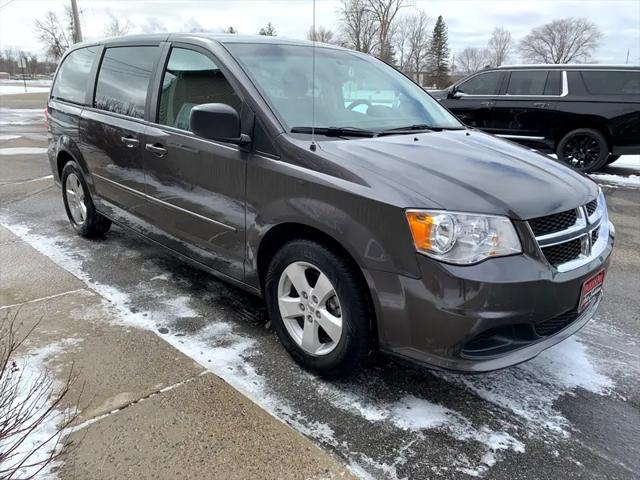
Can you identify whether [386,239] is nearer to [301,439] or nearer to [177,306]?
[301,439]

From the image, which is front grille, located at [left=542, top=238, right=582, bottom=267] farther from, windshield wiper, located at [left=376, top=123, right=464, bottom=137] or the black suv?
the black suv

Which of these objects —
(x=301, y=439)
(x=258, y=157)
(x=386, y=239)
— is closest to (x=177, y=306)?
(x=258, y=157)

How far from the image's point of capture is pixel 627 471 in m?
2.15

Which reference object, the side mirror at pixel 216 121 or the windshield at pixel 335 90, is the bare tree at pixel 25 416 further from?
the windshield at pixel 335 90

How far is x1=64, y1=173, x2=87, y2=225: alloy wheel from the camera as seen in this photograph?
4855 mm

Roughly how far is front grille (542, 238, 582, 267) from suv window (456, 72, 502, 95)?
803cm

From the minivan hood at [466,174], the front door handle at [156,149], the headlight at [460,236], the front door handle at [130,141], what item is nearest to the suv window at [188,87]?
the front door handle at [156,149]

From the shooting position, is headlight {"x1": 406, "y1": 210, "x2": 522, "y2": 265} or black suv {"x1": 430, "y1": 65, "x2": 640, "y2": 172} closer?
headlight {"x1": 406, "y1": 210, "x2": 522, "y2": 265}

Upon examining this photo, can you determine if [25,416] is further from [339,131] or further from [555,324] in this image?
[555,324]

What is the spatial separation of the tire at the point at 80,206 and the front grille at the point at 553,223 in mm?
3850

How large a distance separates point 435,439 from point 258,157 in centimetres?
165

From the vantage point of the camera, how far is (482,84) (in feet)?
32.2

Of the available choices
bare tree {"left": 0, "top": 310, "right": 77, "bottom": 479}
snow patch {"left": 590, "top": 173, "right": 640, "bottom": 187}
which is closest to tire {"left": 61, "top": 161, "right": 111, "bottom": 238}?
bare tree {"left": 0, "top": 310, "right": 77, "bottom": 479}

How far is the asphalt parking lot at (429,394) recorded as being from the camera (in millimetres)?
2193
